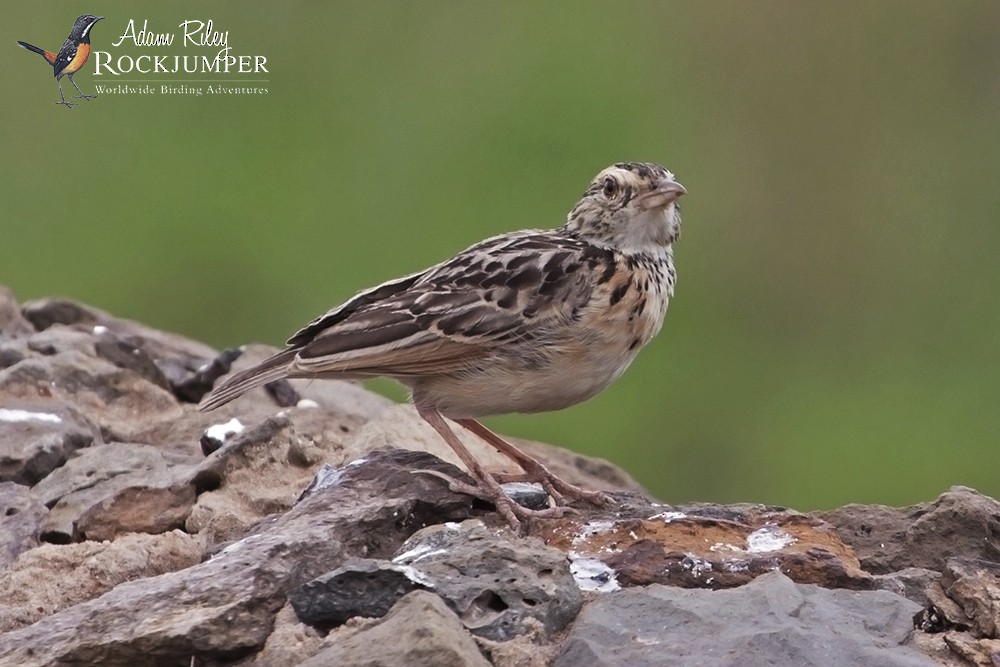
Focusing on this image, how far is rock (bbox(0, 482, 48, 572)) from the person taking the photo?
6.71 meters

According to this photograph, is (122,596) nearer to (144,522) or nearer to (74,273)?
(144,522)

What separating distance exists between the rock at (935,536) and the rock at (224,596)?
1.55 m

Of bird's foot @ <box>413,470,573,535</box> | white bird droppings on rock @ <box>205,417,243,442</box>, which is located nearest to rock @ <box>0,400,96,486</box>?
white bird droppings on rock @ <box>205,417,243,442</box>

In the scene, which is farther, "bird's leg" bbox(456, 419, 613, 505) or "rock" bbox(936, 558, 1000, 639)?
"bird's leg" bbox(456, 419, 613, 505)

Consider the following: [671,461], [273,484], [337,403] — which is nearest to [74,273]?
[671,461]

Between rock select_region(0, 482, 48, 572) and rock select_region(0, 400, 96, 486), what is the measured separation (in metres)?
0.22

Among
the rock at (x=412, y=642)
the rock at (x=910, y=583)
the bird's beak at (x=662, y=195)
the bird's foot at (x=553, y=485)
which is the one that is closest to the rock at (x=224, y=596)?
the rock at (x=412, y=642)

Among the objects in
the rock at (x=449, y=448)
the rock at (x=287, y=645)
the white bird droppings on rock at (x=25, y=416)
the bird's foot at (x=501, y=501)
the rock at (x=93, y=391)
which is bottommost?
the rock at (x=287, y=645)

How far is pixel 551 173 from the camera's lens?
1639 cm

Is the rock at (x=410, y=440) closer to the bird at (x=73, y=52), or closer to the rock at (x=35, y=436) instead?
the rock at (x=35, y=436)

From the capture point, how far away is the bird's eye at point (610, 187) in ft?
25.6

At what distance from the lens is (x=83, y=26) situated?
49.6 feet

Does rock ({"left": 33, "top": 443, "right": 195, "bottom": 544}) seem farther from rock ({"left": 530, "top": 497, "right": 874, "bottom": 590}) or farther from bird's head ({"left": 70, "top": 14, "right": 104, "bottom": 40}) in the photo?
bird's head ({"left": 70, "top": 14, "right": 104, "bottom": 40})

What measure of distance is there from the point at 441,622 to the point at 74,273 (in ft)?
38.9
